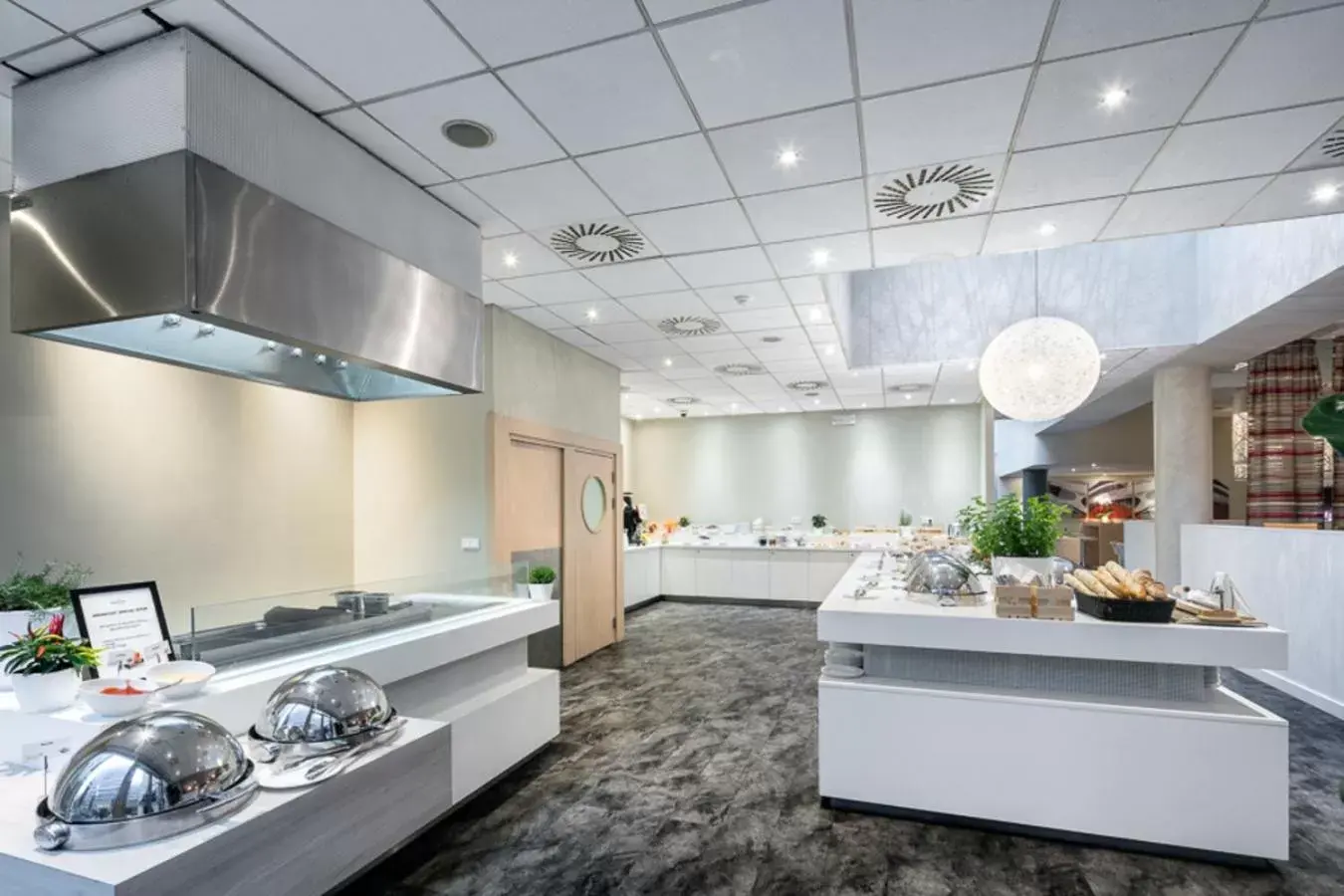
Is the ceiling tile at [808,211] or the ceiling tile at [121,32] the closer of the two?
the ceiling tile at [121,32]

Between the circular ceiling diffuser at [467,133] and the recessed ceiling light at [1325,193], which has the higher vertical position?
the circular ceiling diffuser at [467,133]

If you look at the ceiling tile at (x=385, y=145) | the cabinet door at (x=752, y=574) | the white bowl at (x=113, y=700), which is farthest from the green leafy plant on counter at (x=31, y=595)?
the cabinet door at (x=752, y=574)

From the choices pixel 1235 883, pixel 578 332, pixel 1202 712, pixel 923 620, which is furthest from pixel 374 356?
pixel 1235 883

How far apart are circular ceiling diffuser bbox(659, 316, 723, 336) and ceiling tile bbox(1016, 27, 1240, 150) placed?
326 cm

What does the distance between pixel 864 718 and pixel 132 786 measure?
2977 mm

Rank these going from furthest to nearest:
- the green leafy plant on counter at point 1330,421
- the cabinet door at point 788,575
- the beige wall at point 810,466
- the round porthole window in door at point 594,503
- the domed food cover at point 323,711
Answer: the beige wall at point 810,466 < the cabinet door at point 788,575 < the round porthole window in door at point 594,503 < the domed food cover at point 323,711 < the green leafy plant on counter at point 1330,421

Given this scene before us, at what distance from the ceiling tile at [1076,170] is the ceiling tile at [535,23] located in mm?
2004

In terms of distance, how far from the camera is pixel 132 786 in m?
1.51

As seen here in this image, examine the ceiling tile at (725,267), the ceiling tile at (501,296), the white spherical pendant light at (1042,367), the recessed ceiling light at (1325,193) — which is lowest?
the white spherical pendant light at (1042,367)

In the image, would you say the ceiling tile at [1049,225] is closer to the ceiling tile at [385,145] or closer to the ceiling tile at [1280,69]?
the ceiling tile at [1280,69]

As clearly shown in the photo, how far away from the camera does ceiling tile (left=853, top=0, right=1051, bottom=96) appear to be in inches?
87.7

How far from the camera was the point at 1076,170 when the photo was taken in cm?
330

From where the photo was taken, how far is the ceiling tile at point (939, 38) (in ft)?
7.31

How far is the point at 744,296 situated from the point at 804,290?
471 mm
